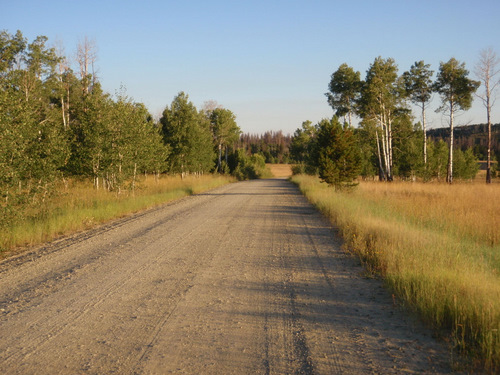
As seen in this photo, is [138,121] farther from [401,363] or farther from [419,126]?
[419,126]


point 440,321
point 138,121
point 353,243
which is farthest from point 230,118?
point 440,321

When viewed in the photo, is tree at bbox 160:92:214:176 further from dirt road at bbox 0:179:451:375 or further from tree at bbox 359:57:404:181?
dirt road at bbox 0:179:451:375

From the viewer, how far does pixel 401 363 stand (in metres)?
3.65

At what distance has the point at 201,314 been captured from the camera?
491 cm

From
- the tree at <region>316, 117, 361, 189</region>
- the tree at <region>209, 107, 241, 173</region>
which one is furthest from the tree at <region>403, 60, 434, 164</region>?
→ the tree at <region>209, 107, 241, 173</region>

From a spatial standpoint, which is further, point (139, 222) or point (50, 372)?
point (139, 222)

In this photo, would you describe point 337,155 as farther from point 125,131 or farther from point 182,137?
point 182,137

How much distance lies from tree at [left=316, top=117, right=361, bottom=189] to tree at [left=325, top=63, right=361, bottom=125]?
19903 mm

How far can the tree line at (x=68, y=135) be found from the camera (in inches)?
401

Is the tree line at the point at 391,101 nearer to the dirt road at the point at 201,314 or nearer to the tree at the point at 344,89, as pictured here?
the tree at the point at 344,89

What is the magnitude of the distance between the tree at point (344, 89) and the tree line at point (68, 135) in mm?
15623

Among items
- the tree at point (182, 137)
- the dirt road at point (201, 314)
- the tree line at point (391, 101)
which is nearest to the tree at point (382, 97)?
the tree line at point (391, 101)

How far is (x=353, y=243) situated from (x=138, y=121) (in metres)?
15.5

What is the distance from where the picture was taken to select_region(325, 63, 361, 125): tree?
40594mm
